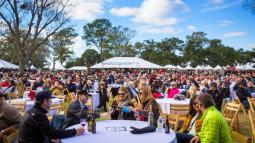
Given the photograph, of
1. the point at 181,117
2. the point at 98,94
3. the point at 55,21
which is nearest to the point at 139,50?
the point at 55,21

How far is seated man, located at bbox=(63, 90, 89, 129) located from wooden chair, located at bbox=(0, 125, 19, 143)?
173 cm

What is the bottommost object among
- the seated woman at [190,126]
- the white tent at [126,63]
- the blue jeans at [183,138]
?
the blue jeans at [183,138]

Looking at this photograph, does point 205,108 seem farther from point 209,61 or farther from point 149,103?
point 209,61

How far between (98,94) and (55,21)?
21525 millimetres

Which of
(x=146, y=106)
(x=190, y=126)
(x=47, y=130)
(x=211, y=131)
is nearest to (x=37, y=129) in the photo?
(x=47, y=130)

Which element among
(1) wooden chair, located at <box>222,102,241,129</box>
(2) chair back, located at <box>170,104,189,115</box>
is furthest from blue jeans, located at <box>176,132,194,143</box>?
(2) chair back, located at <box>170,104,189,115</box>

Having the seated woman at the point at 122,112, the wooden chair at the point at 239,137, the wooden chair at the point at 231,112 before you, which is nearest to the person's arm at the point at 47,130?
the wooden chair at the point at 239,137

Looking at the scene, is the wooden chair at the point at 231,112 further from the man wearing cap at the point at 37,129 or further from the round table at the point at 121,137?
the man wearing cap at the point at 37,129

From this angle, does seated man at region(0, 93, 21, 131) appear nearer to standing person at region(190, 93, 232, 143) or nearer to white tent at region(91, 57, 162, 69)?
standing person at region(190, 93, 232, 143)

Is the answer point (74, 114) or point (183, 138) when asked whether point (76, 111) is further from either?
point (183, 138)

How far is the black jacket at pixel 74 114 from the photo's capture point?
6496 mm

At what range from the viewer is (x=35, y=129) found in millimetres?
4309

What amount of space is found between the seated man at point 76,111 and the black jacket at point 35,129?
75.5 inches

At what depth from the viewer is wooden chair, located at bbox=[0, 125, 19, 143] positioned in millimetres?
4137
